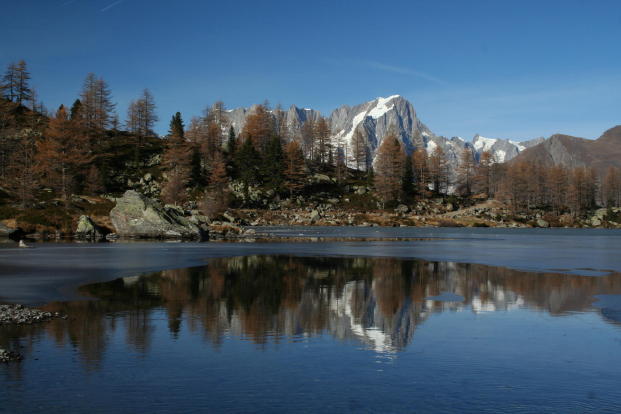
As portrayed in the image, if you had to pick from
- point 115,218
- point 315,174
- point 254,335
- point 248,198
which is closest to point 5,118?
point 248,198

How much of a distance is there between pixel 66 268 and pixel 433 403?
24581mm

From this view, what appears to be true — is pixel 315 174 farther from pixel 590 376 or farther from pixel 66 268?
pixel 590 376

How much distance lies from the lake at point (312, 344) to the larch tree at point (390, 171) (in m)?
110

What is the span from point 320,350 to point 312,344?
0.60 metres

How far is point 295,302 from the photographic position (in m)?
18.0

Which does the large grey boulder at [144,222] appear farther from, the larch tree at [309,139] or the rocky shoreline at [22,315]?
the larch tree at [309,139]

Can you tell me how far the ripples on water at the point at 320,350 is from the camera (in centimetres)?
850

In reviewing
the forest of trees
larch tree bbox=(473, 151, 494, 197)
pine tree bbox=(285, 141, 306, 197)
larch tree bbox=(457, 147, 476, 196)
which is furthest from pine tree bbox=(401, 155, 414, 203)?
larch tree bbox=(473, 151, 494, 197)

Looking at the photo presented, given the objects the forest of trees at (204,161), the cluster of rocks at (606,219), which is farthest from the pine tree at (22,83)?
the cluster of rocks at (606,219)

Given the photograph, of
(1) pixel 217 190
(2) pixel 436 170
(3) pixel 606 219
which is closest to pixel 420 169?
(2) pixel 436 170

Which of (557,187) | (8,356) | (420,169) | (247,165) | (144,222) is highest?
(420,169)

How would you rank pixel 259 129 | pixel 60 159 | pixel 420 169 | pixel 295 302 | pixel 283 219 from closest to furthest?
pixel 295 302
pixel 60 159
pixel 283 219
pixel 259 129
pixel 420 169

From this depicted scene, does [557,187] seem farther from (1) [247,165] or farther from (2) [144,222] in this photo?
(2) [144,222]

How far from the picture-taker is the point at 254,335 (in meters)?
13.1
